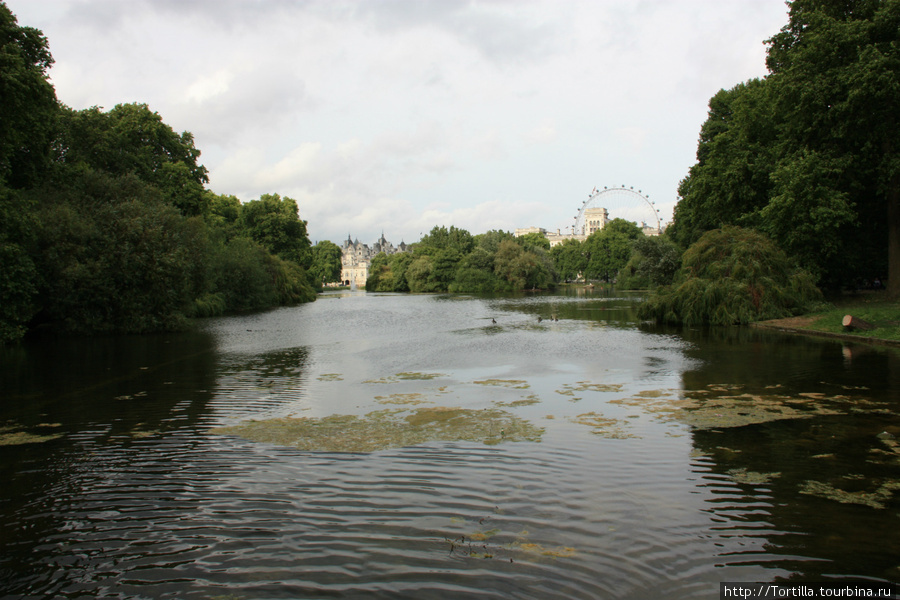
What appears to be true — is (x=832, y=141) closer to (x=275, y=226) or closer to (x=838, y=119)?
(x=838, y=119)

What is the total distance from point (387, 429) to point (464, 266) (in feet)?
299

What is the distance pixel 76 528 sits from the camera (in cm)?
581

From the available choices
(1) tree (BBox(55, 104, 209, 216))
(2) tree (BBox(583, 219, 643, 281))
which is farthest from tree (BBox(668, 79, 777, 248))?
(2) tree (BBox(583, 219, 643, 281))

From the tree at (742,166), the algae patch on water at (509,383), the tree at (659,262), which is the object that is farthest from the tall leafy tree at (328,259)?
the algae patch on water at (509,383)

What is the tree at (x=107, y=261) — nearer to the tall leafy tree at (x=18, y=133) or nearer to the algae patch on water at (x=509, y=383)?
the tall leafy tree at (x=18, y=133)

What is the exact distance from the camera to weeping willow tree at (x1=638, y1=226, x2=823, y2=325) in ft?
92.2

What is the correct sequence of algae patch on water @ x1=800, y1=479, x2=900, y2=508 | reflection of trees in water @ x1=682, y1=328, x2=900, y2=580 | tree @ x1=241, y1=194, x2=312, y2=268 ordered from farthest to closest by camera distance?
tree @ x1=241, y1=194, x2=312, y2=268, algae patch on water @ x1=800, y1=479, x2=900, y2=508, reflection of trees in water @ x1=682, y1=328, x2=900, y2=580

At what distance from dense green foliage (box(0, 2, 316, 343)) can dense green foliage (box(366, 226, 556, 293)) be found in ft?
187

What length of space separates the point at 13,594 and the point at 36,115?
25111 mm

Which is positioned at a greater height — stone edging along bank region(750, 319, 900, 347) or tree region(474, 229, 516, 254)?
tree region(474, 229, 516, 254)

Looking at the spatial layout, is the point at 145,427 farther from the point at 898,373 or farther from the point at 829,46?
the point at 829,46

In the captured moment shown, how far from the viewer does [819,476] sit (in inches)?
272

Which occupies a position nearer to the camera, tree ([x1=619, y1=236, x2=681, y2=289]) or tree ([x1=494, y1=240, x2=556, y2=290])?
tree ([x1=619, y1=236, x2=681, y2=289])

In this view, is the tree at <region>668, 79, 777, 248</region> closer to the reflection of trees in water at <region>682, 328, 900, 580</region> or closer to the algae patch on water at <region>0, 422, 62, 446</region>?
the reflection of trees in water at <region>682, 328, 900, 580</region>
